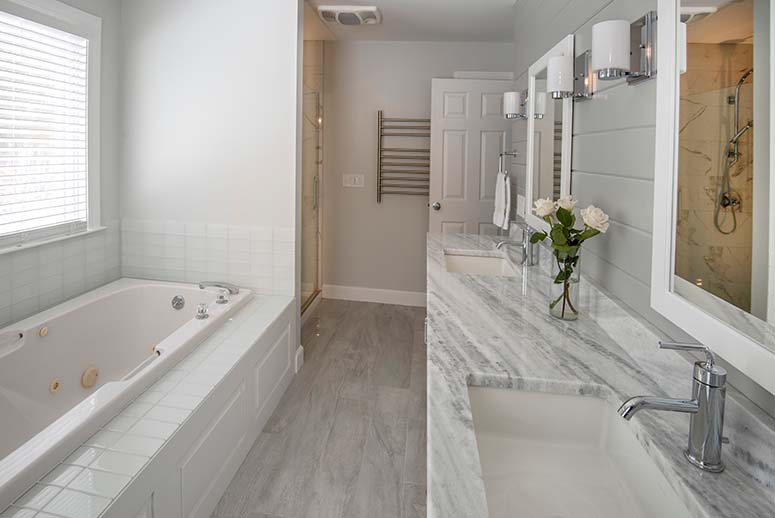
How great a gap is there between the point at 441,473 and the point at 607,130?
1.38m

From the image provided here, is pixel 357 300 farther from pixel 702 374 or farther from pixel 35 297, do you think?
pixel 702 374

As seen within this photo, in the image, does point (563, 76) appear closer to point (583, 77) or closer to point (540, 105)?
point (583, 77)

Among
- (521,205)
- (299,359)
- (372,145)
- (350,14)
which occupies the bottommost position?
(299,359)

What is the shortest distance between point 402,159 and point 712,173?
4004mm

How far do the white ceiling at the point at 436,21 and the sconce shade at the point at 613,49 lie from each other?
2370 millimetres

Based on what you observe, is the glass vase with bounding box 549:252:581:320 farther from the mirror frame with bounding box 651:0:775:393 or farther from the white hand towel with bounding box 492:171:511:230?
the white hand towel with bounding box 492:171:511:230

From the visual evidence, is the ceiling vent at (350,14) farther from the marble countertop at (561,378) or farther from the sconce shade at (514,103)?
the marble countertop at (561,378)

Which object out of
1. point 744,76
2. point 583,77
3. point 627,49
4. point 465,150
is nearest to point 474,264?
point 583,77

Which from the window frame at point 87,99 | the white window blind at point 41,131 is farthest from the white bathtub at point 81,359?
the white window blind at point 41,131

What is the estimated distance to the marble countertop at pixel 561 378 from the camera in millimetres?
867

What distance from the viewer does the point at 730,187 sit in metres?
1.03

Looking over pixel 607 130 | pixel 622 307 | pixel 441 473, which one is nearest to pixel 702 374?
pixel 441 473

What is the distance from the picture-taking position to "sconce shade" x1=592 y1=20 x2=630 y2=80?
1.50 meters

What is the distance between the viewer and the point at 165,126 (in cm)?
329
